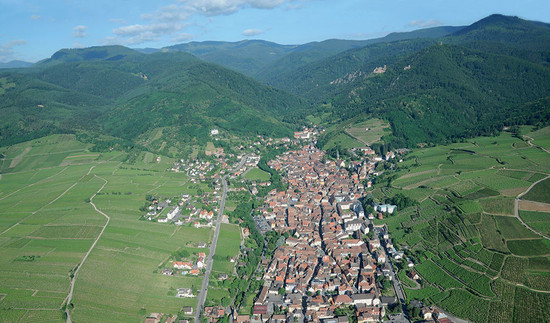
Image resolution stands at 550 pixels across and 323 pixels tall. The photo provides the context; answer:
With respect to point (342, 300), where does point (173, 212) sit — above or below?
above

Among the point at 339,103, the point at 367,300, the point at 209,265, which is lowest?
the point at 367,300

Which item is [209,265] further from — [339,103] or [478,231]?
[339,103]

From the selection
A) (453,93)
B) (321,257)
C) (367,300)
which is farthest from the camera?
(453,93)

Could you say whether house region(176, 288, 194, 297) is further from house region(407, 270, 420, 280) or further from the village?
house region(407, 270, 420, 280)

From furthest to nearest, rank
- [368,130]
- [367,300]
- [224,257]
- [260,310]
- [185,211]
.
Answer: [368,130], [185,211], [224,257], [367,300], [260,310]

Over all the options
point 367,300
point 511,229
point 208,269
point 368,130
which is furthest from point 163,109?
point 511,229

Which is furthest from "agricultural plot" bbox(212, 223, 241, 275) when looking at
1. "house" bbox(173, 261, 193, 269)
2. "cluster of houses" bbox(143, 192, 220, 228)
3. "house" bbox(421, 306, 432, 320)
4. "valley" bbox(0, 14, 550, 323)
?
"house" bbox(421, 306, 432, 320)
